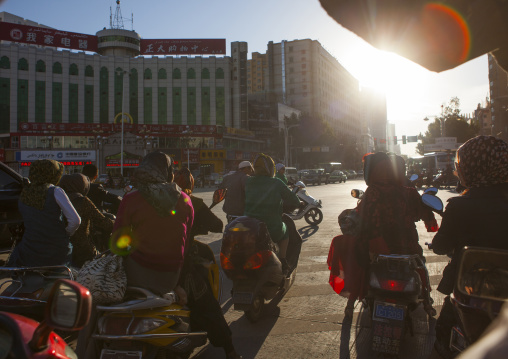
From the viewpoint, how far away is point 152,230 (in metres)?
3.01

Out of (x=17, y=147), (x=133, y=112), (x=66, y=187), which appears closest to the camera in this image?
(x=66, y=187)

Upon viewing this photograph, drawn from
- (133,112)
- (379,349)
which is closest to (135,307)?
(379,349)

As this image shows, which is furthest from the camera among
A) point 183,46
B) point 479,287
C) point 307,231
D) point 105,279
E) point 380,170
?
point 183,46

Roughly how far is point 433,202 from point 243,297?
1886 mm

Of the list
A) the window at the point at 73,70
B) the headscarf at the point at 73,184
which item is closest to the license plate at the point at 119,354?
the headscarf at the point at 73,184

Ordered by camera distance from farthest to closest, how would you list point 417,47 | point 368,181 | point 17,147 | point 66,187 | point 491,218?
point 17,147, point 66,187, point 368,181, point 491,218, point 417,47

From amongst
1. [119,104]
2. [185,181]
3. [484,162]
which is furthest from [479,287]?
[119,104]

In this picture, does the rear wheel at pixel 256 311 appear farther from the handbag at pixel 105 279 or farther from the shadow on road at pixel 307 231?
the shadow on road at pixel 307 231

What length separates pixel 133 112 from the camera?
7069 cm

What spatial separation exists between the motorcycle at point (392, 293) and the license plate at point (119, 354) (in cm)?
166

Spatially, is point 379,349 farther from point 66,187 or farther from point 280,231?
point 66,187

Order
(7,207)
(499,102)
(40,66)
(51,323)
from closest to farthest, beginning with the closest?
(51,323) < (7,207) < (499,102) < (40,66)

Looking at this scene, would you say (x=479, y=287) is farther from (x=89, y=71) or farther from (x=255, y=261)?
(x=89, y=71)

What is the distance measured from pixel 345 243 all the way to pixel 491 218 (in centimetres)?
138
